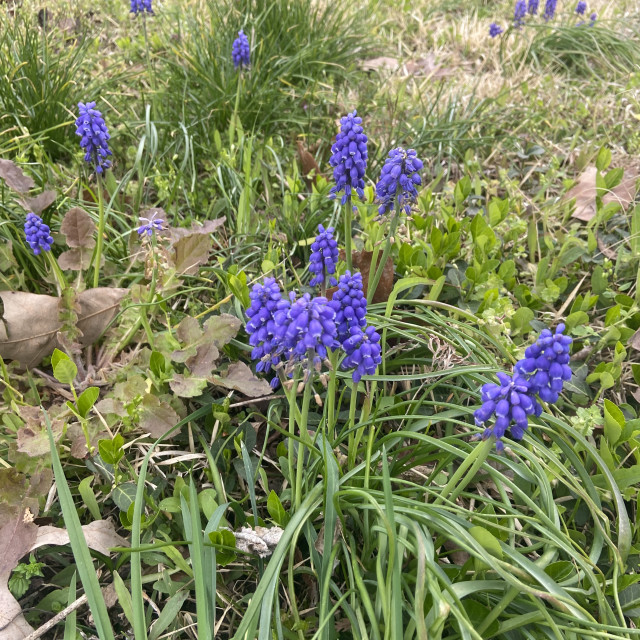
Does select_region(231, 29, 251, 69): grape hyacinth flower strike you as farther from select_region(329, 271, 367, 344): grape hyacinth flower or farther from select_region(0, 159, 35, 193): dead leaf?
select_region(329, 271, 367, 344): grape hyacinth flower

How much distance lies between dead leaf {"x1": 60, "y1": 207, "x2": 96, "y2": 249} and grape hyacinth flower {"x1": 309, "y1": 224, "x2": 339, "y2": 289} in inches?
60.5

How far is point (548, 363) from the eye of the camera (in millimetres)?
1597

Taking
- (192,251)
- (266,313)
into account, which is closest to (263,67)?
(192,251)

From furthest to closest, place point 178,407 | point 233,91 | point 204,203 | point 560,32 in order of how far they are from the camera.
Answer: point 560,32 < point 233,91 < point 204,203 < point 178,407

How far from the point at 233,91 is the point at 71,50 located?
141cm

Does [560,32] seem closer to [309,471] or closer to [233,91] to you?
[233,91]

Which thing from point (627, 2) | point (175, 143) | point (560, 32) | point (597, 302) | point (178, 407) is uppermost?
point (627, 2)

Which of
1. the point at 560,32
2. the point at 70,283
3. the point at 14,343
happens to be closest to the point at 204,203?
the point at 70,283

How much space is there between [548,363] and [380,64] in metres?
5.08

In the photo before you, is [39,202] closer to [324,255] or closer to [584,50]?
[324,255]

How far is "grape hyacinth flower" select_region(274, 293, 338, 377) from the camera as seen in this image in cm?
170

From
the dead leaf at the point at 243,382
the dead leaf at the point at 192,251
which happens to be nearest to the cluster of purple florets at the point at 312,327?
the dead leaf at the point at 243,382

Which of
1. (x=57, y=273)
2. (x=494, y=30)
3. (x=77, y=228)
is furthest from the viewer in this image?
(x=494, y=30)

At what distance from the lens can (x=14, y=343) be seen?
282 cm
